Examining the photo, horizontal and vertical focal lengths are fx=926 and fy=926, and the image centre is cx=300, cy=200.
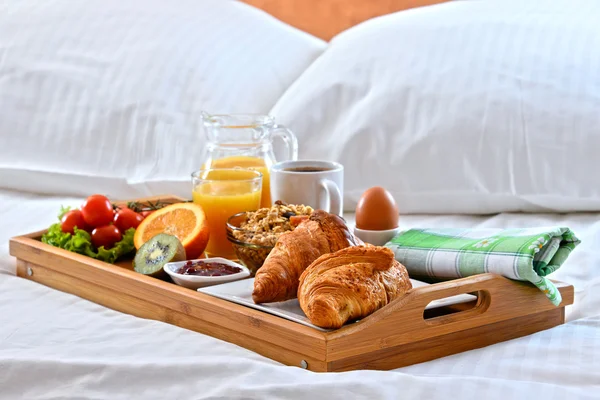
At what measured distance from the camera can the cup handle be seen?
129 cm

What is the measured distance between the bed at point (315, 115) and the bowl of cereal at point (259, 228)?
158mm

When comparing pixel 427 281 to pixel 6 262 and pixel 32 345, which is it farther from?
pixel 6 262

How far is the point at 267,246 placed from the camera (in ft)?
3.73

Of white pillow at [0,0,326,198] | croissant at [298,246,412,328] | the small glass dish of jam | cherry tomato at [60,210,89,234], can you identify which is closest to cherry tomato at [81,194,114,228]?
cherry tomato at [60,210,89,234]

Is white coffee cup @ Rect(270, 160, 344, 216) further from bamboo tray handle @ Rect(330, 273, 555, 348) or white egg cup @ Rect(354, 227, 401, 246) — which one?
bamboo tray handle @ Rect(330, 273, 555, 348)

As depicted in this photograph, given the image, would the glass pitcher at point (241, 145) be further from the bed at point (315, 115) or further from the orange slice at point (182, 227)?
the bed at point (315, 115)

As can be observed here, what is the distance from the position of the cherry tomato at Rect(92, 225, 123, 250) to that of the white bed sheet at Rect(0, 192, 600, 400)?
15 centimetres

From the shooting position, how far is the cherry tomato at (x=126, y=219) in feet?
4.51

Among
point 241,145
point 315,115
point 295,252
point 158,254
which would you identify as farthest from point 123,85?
point 295,252

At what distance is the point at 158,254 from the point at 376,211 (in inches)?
11.6

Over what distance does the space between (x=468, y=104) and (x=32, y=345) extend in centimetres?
90

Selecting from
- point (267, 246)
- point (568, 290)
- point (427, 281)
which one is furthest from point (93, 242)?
point (568, 290)

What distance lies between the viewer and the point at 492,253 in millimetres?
1085

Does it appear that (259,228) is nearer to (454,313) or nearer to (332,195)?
(332,195)
